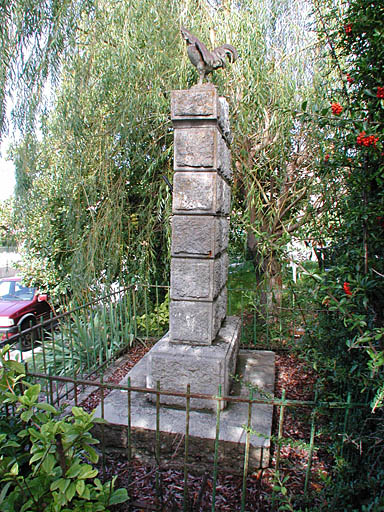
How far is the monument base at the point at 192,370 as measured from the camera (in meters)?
3.14

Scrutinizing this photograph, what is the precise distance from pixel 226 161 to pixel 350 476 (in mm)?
2791

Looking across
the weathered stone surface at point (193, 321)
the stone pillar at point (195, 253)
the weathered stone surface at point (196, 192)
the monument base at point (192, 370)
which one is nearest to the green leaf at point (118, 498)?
the monument base at point (192, 370)

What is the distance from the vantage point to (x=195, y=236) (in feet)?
10.7

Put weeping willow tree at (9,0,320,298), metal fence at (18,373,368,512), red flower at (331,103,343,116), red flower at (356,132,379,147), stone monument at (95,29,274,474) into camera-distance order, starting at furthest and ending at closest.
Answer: weeping willow tree at (9,0,320,298) → stone monument at (95,29,274,474) → metal fence at (18,373,368,512) → red flower at (331,103,343,116) → red flower at (356,132,379,147)

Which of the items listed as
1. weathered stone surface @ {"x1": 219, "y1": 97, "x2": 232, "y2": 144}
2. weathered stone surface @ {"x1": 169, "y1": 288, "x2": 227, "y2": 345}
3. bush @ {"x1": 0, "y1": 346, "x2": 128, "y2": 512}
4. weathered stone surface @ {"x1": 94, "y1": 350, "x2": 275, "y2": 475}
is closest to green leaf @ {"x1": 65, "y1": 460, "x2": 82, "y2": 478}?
bush @ {"x1": 0, "y1": 346, "x2": 128, "y2": 512}

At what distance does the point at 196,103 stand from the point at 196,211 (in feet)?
2.93

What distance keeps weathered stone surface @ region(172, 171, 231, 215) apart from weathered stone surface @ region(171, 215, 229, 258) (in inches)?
2.7

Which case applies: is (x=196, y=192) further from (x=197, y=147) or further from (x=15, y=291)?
(x=15, y=291)

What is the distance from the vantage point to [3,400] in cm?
195

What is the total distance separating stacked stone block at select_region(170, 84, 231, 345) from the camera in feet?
10.3

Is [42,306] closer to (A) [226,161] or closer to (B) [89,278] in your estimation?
(B) [89,278]

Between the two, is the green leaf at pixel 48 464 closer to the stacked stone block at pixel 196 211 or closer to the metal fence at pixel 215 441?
the metal fence at pixel 215 441

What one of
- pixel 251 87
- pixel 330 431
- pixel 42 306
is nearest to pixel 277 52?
pixel 251 87

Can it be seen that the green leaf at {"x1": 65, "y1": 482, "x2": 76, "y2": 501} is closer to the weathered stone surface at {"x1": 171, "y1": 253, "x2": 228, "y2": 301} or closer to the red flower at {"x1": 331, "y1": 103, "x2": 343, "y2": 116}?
the weathered stone surface at {"x1": 171, "y1": 253, "x2": 228, "y2": 301}
